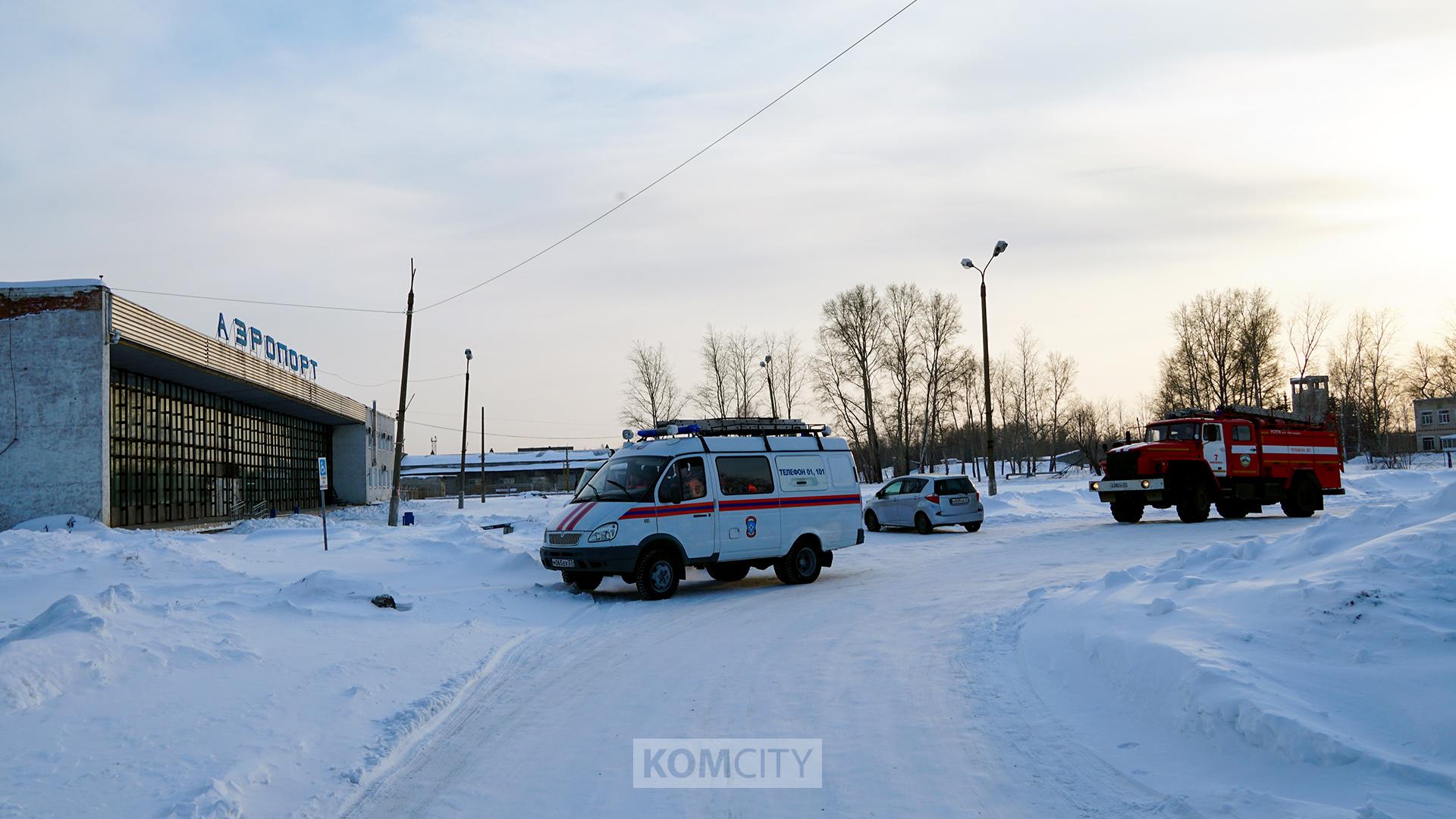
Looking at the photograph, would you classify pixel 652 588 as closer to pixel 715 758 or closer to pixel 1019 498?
pixel 715 758

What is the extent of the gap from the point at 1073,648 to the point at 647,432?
861 centimetres

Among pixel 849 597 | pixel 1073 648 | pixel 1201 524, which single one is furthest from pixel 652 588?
pixel 1201 524

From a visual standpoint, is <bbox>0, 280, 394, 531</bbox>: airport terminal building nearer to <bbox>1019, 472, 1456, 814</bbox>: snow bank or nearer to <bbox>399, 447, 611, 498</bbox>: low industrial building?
<bbox>1019, 472, 1456, 814</bbox>: snow bank

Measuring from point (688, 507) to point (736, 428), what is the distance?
1897 millimetres

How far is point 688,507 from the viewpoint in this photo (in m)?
14.0

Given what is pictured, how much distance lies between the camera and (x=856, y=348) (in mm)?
63469

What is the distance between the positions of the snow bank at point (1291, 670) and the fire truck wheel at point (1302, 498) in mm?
18167

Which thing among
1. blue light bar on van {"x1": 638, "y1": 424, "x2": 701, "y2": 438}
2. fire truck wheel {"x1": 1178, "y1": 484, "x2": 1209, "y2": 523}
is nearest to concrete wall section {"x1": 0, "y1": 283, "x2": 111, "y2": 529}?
blue light bar on van {"x1": 638, "y1": 424, "x2": 701, "y2": 438}

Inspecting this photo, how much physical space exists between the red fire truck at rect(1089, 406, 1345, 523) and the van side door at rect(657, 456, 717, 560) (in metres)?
15.2

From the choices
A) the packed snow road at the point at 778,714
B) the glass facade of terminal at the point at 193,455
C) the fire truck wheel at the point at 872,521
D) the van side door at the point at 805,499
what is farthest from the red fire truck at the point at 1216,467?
the glass facade of terminal at the point at 193,455

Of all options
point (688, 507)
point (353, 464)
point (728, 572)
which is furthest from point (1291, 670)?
point (353, 464)

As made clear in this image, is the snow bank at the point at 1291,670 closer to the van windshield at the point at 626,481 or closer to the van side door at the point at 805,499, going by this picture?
the van side door at the point at 805,499

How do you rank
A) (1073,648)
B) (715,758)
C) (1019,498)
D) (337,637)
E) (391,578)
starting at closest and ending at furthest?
(715,758)
(1073,648)
(337,637)
(391,578)
(1019,498)

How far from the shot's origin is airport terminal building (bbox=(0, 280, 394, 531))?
24734 mm
